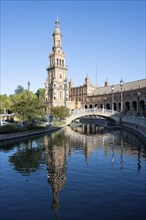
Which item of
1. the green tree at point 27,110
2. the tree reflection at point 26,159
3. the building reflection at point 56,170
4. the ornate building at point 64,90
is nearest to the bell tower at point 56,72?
the ornate building at point 64,90

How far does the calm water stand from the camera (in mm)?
12414

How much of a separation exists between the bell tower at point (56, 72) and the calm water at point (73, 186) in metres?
90.3

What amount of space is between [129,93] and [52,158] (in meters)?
79.3

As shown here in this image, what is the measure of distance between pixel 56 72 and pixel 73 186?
103 m

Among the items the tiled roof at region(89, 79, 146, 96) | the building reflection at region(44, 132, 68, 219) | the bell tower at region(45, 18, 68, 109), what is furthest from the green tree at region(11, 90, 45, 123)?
the bell tower at region(45, 18, 68, 109)

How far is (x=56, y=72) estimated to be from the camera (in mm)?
117062

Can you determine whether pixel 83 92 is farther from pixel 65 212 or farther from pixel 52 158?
pixel 65 212

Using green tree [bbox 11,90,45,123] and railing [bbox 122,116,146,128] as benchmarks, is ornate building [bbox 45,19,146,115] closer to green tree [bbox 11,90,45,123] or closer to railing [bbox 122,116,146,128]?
railing [bbox 122,116,146,128]

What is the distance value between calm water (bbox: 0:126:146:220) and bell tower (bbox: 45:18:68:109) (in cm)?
9027

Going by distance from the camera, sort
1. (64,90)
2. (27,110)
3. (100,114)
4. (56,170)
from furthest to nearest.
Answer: (64,90)
(100,114)
(27,110)
(56,170)

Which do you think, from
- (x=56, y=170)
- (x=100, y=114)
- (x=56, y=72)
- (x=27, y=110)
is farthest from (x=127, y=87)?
(x=56, y=170)

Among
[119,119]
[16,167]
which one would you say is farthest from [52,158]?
[119,119]

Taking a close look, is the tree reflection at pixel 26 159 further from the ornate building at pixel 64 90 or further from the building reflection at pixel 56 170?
the ornate building at pixel 64 90

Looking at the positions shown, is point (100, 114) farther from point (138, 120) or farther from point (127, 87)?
point (127, 87)
